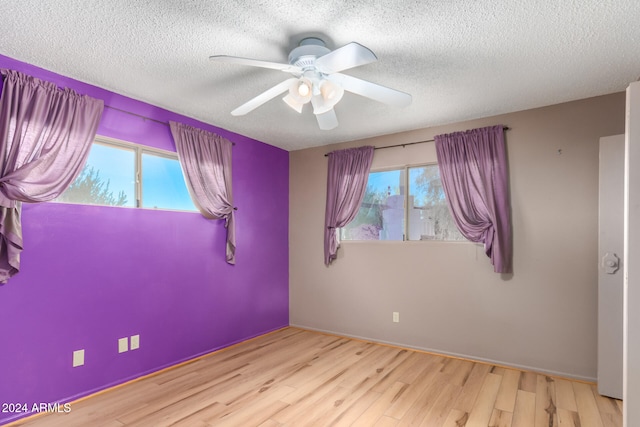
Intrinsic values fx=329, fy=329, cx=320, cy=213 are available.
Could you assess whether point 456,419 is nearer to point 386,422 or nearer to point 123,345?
point 386,422

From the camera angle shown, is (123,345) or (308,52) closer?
(308,52)

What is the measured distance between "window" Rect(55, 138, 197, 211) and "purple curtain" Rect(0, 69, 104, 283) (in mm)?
179

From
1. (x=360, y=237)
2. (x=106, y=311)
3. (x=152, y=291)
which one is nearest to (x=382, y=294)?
(x=360, y=237)

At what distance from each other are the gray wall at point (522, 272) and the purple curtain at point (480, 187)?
113 millimetres

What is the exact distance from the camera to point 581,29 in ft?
6.40

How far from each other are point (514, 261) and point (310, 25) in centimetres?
285

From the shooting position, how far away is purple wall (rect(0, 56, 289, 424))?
2347mm

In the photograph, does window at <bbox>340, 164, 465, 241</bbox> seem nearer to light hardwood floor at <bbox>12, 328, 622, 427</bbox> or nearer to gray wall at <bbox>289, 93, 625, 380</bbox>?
gray wall at <bbox>289, 93, 625, 380</bbox>

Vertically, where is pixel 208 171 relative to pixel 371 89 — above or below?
below

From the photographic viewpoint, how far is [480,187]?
337 cm

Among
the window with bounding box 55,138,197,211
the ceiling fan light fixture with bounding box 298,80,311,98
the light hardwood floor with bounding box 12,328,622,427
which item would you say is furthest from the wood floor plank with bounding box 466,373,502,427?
the window with bounding box 55,138,197,211

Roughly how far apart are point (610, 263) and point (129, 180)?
4.17 meters

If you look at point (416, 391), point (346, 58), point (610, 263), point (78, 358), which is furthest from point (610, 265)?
point (78, 358)

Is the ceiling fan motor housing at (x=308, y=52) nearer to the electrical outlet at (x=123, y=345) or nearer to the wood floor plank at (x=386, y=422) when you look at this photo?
the wood floor plank at (x=386, y=422)
